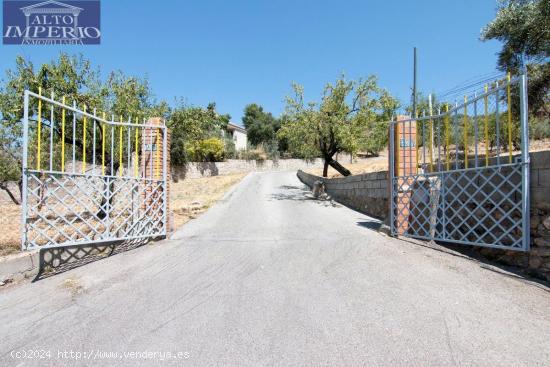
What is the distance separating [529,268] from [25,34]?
1296 centimetres

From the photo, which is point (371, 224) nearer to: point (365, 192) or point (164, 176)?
point (365, 192)

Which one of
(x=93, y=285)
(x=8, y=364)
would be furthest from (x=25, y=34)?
(x=8, y=364)

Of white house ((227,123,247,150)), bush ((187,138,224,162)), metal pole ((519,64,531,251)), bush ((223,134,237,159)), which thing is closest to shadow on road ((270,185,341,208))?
metal pole ((519,64,531,251))

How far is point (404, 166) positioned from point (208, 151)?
3120 cm

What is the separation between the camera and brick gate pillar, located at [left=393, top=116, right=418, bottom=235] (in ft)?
21.9

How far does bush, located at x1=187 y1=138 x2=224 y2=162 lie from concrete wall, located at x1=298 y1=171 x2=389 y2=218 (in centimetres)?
2342

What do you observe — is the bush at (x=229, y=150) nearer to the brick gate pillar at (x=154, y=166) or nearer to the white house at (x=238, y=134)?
the white house at (x=238, y=134)

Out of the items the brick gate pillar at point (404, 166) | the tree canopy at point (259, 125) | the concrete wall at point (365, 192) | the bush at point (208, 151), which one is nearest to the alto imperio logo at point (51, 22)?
the brick gate pillar at point (404, 166)

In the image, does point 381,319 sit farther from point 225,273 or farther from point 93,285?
point 93,285

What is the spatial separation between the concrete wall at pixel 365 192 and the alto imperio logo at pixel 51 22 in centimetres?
975

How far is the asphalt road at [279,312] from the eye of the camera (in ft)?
8.54

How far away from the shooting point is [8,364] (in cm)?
256

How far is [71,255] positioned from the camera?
204 inches

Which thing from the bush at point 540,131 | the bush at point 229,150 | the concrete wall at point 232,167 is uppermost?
the bush at point 229,150
